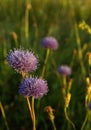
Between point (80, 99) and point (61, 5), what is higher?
point (61, 5)

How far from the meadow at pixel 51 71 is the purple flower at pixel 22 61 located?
0.16m

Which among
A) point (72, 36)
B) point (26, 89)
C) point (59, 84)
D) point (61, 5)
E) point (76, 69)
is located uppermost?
point (61, 5)

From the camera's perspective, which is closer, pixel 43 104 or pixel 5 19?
pixel 43 104

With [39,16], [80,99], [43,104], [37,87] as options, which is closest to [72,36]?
[39,16]

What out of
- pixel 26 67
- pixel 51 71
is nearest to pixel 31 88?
pixel 26 67

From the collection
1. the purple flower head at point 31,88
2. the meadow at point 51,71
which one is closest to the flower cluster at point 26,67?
the purple flower head at point 31,88

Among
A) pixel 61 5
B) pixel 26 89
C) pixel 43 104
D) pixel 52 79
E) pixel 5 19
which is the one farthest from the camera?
pixel 61 5

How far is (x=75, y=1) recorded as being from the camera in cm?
542

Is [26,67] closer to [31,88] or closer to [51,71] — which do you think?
[31,88]

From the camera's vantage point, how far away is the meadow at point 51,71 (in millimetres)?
2240

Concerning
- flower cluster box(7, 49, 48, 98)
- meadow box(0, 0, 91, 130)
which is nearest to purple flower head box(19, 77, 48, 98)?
flower cluster box(7, 49, 48, 98)

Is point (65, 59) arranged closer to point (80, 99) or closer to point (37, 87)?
point (80, 99)

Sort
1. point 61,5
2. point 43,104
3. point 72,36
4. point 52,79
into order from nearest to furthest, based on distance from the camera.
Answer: point 43,104
point 52,79
point 72,36
point 61,5

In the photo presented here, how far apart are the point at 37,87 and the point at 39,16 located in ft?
10.3
